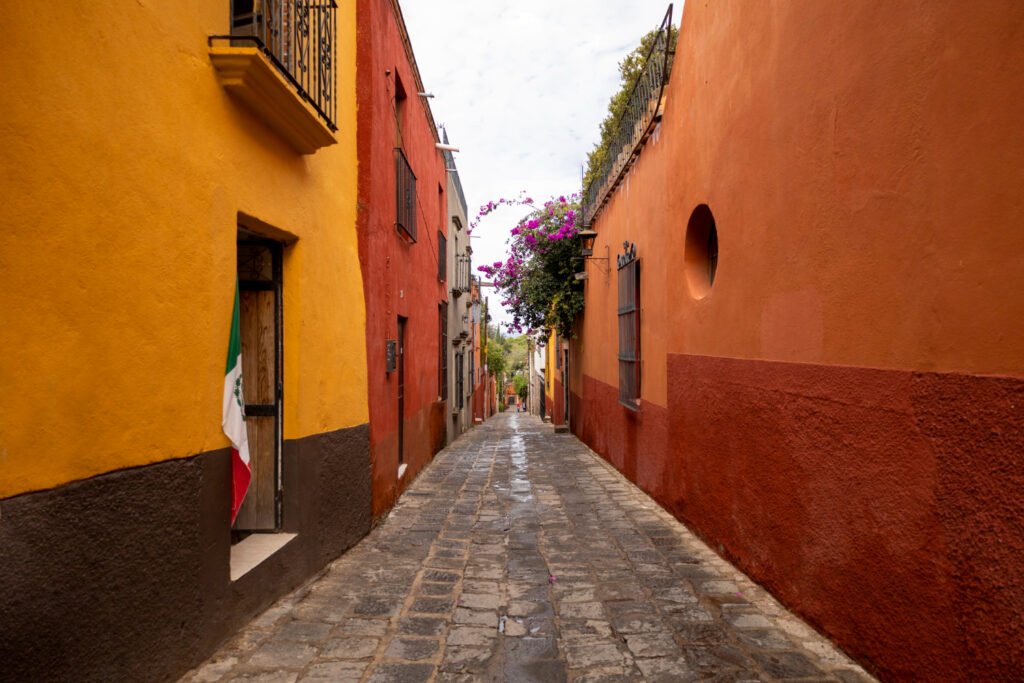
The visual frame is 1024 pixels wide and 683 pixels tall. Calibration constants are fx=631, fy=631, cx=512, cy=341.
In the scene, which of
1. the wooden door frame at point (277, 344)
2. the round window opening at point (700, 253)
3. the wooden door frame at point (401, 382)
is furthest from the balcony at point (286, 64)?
the wooden door frame at point (401, 382)

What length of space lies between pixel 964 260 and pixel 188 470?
3.48 m

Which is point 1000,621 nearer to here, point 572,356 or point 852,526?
point 852,526

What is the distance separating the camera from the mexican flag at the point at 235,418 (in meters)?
3.44

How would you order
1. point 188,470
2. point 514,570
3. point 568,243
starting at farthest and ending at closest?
1. point 568,243
2. point 514,570
3. point 188,470

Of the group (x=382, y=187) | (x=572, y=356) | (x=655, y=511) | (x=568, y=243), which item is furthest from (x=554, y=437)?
(x=382, y=187)

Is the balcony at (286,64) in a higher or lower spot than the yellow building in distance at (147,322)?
higher

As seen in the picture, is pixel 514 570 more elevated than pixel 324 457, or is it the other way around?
pixel 324 457

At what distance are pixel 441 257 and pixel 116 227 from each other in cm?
988

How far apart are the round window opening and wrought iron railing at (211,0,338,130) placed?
3.38 m

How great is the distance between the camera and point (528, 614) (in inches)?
149

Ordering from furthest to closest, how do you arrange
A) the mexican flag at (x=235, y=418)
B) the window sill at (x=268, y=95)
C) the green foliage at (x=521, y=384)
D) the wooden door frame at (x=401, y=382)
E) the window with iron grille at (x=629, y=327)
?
the green foliage at (x=521, y=384) < the window with iron grille at (x=629, y=327) < the wooden door frame at (x=401, y=382) < the mexican flag at (x=235, y=418) < the window sill at (x=268, y=95)

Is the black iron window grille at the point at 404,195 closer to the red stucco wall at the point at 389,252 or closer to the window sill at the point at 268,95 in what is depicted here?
the red stucco wall at the point at 389,252

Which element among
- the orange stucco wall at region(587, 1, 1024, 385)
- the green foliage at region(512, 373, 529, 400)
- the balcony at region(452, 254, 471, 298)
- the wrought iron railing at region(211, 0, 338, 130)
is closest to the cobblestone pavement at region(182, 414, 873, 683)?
the orange stucco wall at region(587, 1, 1024, 385)

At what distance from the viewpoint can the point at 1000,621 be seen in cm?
225
